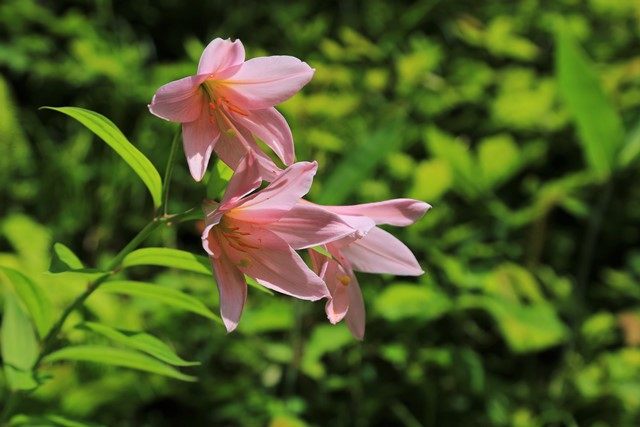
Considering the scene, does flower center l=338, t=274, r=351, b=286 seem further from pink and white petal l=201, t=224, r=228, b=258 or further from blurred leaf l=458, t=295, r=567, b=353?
blurred leaf l=458, t=295, r=567, b=353

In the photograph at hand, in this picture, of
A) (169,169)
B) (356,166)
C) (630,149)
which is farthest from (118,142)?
(630,149)

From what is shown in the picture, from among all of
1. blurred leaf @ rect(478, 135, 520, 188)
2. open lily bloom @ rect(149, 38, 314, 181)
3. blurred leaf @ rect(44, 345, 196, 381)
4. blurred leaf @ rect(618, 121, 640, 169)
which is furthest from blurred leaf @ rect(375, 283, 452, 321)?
open lily bloom @ rect(149, 38, 314, 181)

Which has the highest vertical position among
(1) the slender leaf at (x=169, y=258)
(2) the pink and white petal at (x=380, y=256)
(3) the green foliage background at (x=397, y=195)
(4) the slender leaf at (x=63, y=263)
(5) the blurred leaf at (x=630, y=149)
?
(4) the slender leaf at (x=63, y=263)

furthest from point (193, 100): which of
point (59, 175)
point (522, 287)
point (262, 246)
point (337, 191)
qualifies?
point (59, 175)

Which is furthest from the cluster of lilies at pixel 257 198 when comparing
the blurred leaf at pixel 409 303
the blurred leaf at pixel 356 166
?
the blurred leaf at pixel 409 303

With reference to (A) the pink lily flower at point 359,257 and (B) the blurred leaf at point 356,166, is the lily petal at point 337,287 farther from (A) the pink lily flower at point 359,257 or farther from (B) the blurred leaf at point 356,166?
(B) the blurred leaf at point 356,166

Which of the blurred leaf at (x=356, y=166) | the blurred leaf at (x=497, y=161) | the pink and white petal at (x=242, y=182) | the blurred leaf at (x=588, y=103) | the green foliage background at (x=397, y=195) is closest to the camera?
the pink and white petal at (x=242, y=182)

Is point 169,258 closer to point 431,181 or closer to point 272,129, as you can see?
point 272,129
